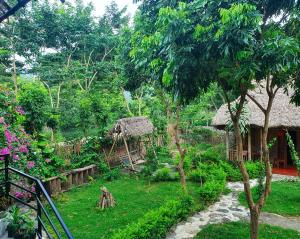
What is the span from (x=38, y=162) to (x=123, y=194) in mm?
3412

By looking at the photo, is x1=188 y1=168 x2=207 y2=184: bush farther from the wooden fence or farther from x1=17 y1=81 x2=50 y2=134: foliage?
x1=17 y1=81 x2=50 y2=134: foliage

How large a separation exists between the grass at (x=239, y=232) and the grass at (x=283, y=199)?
1.44 metres

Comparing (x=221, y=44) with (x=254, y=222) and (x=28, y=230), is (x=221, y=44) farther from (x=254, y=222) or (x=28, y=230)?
(x=28, y=230)

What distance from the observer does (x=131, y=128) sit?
1468cm

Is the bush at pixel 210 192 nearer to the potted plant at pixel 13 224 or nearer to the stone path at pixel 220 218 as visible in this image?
the stone path at pixel 220 218

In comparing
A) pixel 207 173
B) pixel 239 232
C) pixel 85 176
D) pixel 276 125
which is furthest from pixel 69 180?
pixel 276 125

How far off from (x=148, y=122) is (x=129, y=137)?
1.59 metres

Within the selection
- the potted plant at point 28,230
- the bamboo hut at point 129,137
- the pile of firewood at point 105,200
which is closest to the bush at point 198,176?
the bamboo hut at point 129,137

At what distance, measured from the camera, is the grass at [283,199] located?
9195 millimetres

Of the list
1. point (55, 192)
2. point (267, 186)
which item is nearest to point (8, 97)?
point (55, 192)

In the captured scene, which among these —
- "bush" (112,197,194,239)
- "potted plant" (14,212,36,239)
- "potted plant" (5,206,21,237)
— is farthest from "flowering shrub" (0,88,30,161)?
"bush" (112,197,194,239)

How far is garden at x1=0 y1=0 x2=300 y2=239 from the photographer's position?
16.4 ft

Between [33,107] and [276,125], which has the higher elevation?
[33,107]

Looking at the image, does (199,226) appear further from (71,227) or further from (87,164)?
(87,164)
